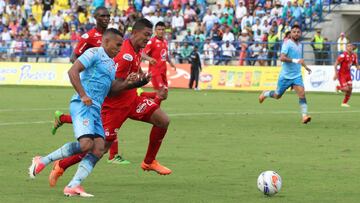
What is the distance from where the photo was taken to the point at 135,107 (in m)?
13.3

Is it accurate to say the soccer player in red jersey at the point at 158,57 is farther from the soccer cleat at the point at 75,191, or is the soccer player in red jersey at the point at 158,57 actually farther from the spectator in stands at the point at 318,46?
the spectator in stands at the point at 318,46

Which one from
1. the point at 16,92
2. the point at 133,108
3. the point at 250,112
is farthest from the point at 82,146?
the point at 16,92

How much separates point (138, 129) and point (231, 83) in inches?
820

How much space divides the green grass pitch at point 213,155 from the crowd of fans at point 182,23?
13872 millimetres

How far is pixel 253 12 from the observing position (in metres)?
45.7

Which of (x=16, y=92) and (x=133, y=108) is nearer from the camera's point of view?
(x=133, y=108)

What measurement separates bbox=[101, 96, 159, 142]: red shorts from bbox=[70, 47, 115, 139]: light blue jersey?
48.0 inches

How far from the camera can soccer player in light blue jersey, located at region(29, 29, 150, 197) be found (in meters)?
11.1

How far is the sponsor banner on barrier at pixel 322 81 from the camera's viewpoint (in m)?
39.4

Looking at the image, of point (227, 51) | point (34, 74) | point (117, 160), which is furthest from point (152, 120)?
point (34, 74)

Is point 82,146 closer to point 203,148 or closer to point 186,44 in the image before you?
point 203,148

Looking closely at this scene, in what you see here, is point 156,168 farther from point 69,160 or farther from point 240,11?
point 240,11

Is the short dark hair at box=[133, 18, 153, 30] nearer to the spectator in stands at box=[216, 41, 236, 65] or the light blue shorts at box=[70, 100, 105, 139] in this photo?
the light blue shorts at box=[70, 100, 105, 139]

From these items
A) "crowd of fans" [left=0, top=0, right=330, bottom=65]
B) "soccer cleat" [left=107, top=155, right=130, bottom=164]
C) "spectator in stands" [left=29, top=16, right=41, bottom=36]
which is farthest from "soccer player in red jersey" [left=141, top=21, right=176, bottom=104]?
"spectator in stands" [left=29, top=16, right=41, bottom=36]
